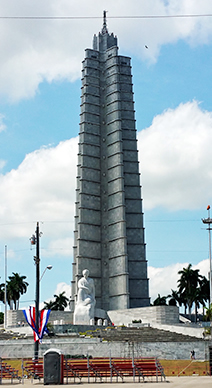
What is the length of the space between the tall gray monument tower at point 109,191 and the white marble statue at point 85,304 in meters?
6.53

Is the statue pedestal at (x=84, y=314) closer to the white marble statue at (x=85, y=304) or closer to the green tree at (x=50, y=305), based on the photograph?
the white marble statue at (x=85, y=304)

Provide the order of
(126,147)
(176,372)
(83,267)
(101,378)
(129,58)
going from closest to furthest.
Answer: (101,378) < (176,372) < (83,267) < (126,147) < (129,58)

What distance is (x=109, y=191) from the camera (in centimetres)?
7181

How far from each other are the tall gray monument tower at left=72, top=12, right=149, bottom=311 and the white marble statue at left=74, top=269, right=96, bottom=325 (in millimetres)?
6530

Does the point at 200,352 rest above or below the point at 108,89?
below

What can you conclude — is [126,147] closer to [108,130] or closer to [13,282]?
[108,130]

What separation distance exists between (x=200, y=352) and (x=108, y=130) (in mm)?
42502

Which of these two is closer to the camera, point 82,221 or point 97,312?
point 97,312

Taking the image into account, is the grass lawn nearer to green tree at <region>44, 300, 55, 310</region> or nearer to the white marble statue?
the white marble statue

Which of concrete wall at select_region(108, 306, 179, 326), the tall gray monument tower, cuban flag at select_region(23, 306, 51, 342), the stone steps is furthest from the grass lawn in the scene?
the tall gray monument tower

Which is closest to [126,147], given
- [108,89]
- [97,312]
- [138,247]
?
[108,89]

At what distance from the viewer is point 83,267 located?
225ft

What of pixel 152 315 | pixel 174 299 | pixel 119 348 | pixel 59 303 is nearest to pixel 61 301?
pixel 59 303

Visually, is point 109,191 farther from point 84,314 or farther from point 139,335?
point 139,335
